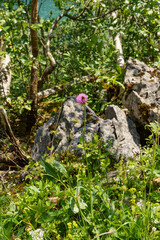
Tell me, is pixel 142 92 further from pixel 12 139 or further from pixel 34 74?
pixel 12 139

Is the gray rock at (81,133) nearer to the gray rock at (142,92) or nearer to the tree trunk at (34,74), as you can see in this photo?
the gray rock at (142,92)

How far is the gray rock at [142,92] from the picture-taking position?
2744mm

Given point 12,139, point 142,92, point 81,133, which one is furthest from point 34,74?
Answer: point 142,92

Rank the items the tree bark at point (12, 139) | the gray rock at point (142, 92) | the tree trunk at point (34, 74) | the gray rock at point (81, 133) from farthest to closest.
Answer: the tree trunk at point (34, 74)
the tree bark at point (12, 139)
the gray rock at point (142, 92)
the gray rock at point (81, 133)

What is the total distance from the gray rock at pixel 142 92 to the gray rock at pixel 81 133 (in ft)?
0.85

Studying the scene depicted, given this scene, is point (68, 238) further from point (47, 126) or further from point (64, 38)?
point (64, 38)

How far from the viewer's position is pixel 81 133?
2598 millimetres

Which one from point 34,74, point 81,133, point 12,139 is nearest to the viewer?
point 81,133

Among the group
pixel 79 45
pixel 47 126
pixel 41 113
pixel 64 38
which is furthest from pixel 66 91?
pixel 64 38

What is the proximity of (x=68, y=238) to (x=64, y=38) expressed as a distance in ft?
24.3

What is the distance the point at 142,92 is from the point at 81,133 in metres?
1.26

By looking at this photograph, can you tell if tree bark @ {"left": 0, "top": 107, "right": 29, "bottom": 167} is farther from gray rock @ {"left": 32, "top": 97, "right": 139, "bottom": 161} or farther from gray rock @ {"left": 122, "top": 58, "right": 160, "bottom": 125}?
gray rock @ {"left": 122, "top": 58, "right": 160, "bottom": 125}

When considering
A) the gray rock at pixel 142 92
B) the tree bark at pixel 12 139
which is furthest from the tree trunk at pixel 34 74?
the gray rock at pixel 142 92

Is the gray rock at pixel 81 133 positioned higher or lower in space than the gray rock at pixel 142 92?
lower
